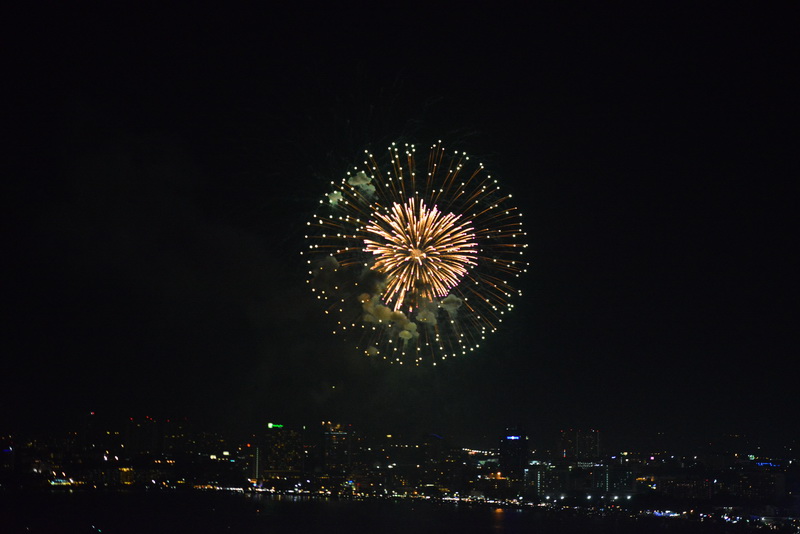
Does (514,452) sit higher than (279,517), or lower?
higher

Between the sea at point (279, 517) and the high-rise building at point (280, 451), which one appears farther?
the high-rise building at point (280, 451)

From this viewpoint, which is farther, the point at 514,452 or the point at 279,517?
the point at 514,452

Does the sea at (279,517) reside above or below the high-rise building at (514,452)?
below

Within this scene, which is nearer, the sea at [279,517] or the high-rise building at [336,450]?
the sea at [279,517]

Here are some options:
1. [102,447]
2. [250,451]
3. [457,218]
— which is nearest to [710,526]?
[457,218]

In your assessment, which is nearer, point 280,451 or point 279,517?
point 279,517

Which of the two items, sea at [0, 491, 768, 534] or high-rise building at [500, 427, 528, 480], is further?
high-rise building at [500, 427, 528, 480]

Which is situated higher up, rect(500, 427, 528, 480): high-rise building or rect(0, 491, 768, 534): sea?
rect(500, 427, 528, 480): high-rise building

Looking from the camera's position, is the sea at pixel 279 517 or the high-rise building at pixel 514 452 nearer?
the sea at pixel 279 517
